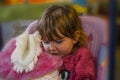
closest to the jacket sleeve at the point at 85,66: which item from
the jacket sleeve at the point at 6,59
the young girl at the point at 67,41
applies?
the young girl at the point at 67,41

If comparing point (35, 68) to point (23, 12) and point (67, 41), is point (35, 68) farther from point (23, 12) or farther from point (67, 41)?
point (23, 12)

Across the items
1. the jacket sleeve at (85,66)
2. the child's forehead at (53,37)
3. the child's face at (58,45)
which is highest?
the child's forehead at (53,37)

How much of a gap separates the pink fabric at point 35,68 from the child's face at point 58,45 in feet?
0.05

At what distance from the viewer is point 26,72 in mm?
634

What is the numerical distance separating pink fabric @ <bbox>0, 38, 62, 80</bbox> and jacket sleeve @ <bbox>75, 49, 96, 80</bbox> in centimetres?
5

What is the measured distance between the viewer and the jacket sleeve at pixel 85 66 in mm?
646

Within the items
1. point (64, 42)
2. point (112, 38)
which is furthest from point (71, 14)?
point (112, 38)

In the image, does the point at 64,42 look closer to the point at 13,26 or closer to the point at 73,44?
the point at 73,44

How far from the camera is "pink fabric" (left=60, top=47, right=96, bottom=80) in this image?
65cm

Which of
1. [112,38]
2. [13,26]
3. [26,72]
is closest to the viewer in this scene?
[112,38]

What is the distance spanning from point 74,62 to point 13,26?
0.74ft

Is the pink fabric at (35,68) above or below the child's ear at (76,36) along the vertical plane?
below

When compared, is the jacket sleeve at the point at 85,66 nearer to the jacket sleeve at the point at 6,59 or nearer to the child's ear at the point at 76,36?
the child's ear at the point at 76,36

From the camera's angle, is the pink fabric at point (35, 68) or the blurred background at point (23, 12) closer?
the pink fabric at point (35, 68)
